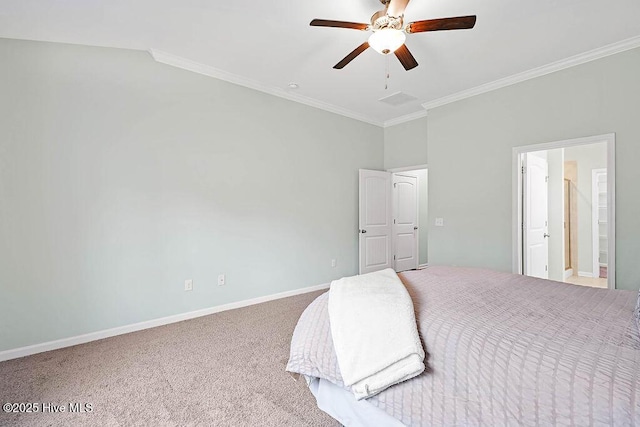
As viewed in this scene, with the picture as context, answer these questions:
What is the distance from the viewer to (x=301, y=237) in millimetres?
4262

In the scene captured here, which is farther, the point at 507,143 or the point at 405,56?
the point at 507,143

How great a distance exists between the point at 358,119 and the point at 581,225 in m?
4.49

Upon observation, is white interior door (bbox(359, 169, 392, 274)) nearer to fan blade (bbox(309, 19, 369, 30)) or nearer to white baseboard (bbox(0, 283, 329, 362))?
white baseboard (bbox(0, 283, 329, 362))

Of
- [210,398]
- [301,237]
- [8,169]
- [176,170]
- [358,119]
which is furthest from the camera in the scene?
[358,119]

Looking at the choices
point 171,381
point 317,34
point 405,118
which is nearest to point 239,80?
point 317,34

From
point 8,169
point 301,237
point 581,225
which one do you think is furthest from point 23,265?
point 581,225

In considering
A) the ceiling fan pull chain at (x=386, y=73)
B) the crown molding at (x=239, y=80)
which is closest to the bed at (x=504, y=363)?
the ceiling fan pull chain at (x=386, y=73)

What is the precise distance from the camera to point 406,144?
16.8 ft

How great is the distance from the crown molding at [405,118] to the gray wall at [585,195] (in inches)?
114

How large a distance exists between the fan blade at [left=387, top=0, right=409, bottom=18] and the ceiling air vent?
2121 millimetres

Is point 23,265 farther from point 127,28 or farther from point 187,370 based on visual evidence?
point 127,28

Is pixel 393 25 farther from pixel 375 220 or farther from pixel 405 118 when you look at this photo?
pixel 375 220

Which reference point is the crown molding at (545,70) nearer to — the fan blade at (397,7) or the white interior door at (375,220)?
the white interior door at (375,220)

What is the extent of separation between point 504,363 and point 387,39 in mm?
2088
